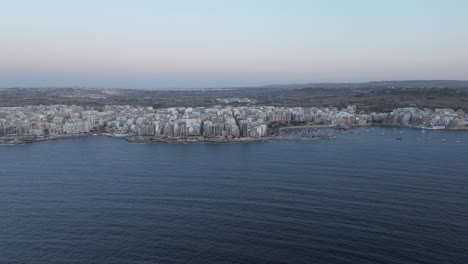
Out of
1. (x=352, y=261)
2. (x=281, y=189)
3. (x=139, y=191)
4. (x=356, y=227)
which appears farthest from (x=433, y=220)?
(x=139, y=191)

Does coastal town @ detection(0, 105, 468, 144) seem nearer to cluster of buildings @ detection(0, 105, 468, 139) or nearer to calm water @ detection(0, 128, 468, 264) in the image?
cluster of buildings @ detection(0, 105, 468, 139)

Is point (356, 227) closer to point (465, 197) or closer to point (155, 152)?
point (465, 197)

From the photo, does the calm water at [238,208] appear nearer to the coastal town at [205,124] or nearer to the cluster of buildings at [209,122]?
the coastal town at [205,124]

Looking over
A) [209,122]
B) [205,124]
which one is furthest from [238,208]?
[209,122]

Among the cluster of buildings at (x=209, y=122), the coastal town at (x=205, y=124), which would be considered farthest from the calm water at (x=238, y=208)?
the cluster of buildings at (x=209, y=122)

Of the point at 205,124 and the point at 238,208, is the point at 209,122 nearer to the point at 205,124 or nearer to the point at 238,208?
the point at 205,124
